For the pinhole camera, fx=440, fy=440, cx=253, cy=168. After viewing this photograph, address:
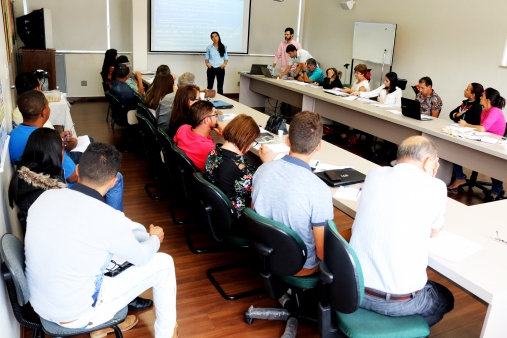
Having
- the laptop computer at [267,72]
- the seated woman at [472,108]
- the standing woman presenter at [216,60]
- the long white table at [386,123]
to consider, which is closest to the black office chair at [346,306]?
the long white table at [386,123]

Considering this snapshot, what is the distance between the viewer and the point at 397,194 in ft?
5.83

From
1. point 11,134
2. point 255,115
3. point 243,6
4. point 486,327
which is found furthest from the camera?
point 243,6

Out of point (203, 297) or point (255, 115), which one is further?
point (255, 115)

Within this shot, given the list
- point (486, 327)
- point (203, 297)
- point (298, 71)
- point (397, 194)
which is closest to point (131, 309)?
point (203, 297)

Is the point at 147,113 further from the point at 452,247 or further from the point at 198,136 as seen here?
the point at 452,247

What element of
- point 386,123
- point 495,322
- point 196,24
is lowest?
point 495,322

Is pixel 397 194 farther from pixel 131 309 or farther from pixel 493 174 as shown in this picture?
pixel 493 174

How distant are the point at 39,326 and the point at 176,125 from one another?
2289 millimetres

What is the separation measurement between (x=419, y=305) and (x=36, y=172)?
6.76 ft

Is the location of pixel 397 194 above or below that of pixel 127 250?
above

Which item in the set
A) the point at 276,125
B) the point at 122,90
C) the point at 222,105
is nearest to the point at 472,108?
the point at 276,125

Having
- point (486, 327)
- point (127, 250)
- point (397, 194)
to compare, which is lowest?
point (486, 327)

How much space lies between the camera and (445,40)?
693 centimetres

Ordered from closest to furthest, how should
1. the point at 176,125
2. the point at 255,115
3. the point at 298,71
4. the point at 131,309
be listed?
1. the point at 131,309
2. the point at 176,125
3. the point at 255,115
4. the point at 298,71
